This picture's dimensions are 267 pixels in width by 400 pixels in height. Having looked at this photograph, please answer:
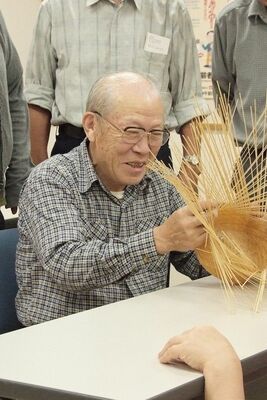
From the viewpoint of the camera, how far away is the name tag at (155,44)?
2.76 m

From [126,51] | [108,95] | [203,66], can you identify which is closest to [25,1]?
[203,66]

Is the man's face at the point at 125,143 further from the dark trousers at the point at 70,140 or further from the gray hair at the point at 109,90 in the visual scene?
the dark trousers at the point at 70,140

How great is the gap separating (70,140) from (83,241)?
43.5 inches

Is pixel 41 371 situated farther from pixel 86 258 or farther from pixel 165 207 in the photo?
pixel 165 207

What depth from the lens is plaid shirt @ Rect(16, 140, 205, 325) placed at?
1695 mm

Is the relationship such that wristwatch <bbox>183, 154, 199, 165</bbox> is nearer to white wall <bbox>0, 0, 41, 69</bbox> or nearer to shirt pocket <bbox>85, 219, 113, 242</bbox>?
shirt pocket <bbox>85, 219, 113, 242</bbox>

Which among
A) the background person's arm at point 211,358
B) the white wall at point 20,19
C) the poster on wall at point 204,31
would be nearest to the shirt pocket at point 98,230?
the background person's arm at point 211,358

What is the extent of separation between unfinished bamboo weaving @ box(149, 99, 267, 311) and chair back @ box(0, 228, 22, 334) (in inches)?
19.0

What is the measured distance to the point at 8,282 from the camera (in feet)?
6.35

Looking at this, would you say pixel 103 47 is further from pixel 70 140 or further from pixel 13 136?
pixel 13 136

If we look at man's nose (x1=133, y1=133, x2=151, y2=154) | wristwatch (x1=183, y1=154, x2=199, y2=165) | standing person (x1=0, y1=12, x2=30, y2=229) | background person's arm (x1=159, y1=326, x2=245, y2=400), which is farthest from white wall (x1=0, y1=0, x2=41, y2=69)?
background person's arm (x1=159, y1=326, x2=245, y2=400)

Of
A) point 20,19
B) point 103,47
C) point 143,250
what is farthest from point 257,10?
point 20,19

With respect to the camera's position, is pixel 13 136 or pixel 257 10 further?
pixel 257 10

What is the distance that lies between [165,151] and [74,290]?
1.11m
